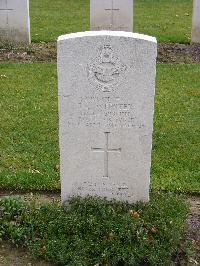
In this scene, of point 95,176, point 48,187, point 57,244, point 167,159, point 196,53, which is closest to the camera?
point 57,244

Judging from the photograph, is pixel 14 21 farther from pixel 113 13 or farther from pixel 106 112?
pixel 106 112

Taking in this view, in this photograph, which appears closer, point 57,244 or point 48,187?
point 57,244

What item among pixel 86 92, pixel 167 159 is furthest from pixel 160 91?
pixel 86 92

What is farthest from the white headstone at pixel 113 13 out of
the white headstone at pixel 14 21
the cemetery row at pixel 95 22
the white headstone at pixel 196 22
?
the white headstone at pixel 14 21

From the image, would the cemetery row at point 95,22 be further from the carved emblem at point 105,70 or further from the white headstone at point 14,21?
the carved emblem at point 105,70

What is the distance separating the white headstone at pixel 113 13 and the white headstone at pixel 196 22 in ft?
4.32

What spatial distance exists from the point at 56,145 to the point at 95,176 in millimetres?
1833

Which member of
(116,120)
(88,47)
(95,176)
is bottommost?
(95,176)

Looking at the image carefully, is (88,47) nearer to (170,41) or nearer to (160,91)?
(160,91)

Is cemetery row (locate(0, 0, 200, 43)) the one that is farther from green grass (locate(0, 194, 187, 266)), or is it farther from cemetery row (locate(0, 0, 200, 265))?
green grass (locate(0, 194, 187, 266))

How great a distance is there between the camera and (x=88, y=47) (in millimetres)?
4434

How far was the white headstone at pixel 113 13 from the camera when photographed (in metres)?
11.8

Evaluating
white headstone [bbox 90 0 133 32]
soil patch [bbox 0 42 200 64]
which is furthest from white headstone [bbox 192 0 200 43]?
white headstone [bbox 90 0 133 32]

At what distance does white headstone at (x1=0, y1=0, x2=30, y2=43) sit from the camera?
1114cm
